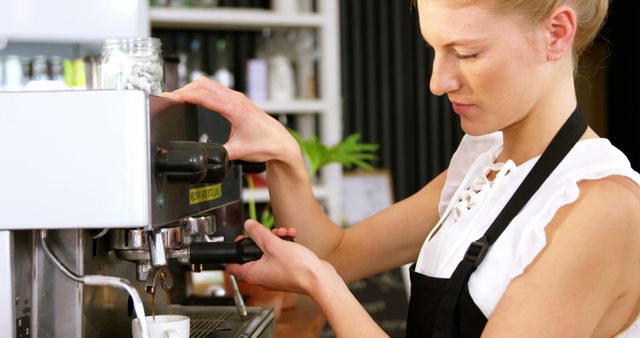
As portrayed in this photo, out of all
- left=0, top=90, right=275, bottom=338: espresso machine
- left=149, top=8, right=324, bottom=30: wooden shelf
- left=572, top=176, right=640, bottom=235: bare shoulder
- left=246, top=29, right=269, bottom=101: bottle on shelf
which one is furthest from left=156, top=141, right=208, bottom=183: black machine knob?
left=246, top=29, right=269, bottom=101: bottle on shelf

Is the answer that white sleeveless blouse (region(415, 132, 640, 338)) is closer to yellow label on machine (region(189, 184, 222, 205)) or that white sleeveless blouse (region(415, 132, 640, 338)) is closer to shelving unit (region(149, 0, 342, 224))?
yellow label on machine (region(189, 184, 222, 205))

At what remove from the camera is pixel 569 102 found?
4.33ft

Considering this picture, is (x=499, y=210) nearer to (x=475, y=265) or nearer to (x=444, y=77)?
(x=475, y=265)

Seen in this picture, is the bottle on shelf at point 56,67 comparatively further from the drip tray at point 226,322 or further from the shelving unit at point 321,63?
the drip tray at point 226,322

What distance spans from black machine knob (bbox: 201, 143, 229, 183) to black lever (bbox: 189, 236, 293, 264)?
124 mm

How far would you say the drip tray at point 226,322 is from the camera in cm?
134

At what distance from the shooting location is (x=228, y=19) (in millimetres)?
3756

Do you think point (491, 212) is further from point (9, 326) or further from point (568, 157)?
point (9, 326)

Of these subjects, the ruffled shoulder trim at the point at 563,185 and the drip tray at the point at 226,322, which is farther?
the drip tray at the point at 226,322

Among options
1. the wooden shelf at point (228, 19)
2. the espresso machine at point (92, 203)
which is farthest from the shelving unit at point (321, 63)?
the espresso machine at point (92, 203)

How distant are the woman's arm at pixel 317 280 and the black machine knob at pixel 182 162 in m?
0.20

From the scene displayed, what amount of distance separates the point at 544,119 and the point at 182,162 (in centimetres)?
57

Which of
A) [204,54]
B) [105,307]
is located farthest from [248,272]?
[204,54]

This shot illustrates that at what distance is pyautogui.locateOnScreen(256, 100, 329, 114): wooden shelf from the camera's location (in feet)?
12.6
